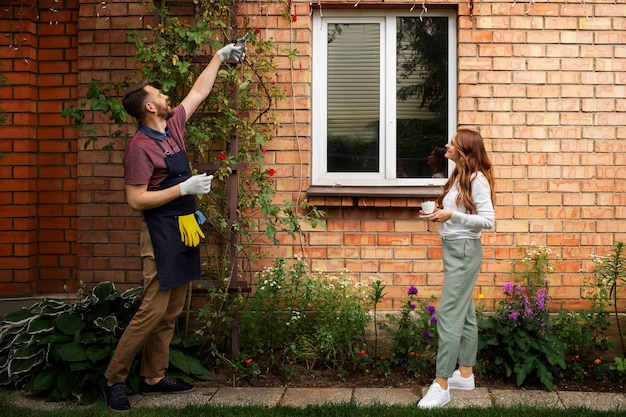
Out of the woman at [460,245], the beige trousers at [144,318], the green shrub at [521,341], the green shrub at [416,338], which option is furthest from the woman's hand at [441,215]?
the beige trousers at [144,318]

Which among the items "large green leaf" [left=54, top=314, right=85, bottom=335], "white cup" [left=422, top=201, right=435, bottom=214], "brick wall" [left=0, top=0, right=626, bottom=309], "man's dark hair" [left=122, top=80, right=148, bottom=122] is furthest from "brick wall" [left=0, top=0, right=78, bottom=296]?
"white cup" [left=422, top=201, right=435, bottom=214]

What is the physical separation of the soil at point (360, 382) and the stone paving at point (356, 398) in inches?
A: 4.1

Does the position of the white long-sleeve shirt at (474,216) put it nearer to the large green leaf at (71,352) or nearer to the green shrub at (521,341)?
the green shrub at (521,341)

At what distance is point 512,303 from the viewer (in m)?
5.27

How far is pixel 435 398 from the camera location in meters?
4.57

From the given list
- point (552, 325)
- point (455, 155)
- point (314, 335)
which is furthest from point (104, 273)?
point (552, 325)

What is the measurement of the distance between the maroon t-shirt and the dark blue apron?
0.04m

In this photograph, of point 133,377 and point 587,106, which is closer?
point 133,377

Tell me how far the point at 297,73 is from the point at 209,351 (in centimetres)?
233

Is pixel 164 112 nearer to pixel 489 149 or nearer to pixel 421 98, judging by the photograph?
pixel 421 98

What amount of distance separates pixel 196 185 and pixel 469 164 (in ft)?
5.81

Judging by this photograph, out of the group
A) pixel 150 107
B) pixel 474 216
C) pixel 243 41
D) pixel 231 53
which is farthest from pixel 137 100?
pixel 474 216

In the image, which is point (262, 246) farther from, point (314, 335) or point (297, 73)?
point (297, 73)

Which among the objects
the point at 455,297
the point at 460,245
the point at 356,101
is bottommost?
the point at 455,297
